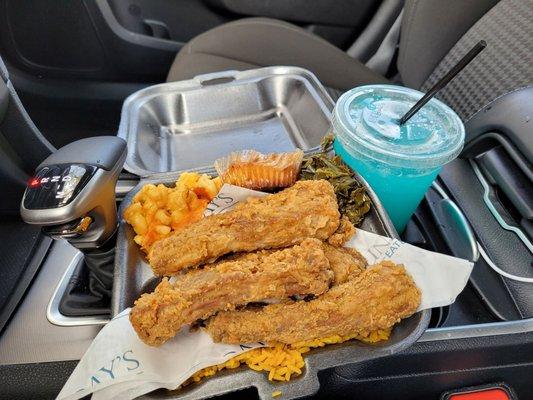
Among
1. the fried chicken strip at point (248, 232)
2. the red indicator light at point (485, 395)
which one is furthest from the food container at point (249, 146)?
the red indicator light at point (485, 395)

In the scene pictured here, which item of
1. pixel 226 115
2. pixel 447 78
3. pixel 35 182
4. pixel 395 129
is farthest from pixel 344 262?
pixel 226 115

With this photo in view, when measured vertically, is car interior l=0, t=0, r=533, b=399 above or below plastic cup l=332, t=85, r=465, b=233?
→ below

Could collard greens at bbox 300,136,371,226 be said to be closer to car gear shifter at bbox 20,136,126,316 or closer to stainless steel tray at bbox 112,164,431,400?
stainless steel tray at bbox 112,164,431,400

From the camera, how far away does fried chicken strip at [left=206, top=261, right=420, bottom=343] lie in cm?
83

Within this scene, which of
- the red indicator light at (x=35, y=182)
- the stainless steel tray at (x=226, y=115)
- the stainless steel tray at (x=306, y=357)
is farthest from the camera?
the stainless steel tray at (x=226, y=115)

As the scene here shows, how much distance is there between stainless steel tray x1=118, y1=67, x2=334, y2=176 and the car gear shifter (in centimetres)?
53

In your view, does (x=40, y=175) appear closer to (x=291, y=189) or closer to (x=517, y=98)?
(x=291, y=189)

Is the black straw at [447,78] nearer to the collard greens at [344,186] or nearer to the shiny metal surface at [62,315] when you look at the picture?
the collard greens at [344,186]

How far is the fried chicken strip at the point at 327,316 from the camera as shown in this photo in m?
0.83

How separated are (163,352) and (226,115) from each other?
1.15 metres

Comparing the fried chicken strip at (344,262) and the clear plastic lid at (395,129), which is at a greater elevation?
the clear plastic lid at (395,129)

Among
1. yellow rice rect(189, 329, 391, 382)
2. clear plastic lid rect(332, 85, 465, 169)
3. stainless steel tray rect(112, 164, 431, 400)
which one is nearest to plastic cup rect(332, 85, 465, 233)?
clear plastic lid rect(332, 85, 465, 169)

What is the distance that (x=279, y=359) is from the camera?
833 mm

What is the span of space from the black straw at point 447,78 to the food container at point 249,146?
0.21 meters
